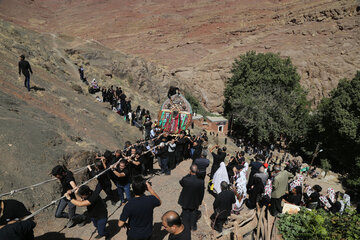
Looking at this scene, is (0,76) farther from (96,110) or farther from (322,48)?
(322,48)

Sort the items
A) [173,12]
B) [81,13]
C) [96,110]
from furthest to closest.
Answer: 1. [81,13]
2. [173,12]
3. [96,110]

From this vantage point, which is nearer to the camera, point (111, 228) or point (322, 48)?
point (111, 228)

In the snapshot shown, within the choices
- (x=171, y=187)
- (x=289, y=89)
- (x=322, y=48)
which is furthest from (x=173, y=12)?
(x=171, y=187)

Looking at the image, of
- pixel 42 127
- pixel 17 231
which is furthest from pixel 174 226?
pixel 42 127

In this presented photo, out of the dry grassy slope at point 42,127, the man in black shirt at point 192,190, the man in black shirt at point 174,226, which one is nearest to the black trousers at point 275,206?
the man in black shirt at point 192,190

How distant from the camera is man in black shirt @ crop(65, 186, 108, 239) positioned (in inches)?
162

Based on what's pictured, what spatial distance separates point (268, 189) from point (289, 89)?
31.7 m

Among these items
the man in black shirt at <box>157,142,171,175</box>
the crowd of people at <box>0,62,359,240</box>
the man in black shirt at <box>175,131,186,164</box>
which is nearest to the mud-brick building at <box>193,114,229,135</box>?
the man in black shirt at <box>175,131,186,164</box>

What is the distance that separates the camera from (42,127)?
8.38 meters

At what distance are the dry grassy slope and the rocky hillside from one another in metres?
17.0

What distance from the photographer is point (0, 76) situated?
12031 millimetres

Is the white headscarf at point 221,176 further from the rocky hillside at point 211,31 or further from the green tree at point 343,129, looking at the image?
the rocky hillside at point 211,31

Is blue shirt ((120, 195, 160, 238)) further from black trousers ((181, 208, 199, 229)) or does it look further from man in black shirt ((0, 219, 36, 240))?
black trousers ((181, 208, 199, 229))

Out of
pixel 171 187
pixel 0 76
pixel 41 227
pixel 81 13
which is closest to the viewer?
pixel 41 227
